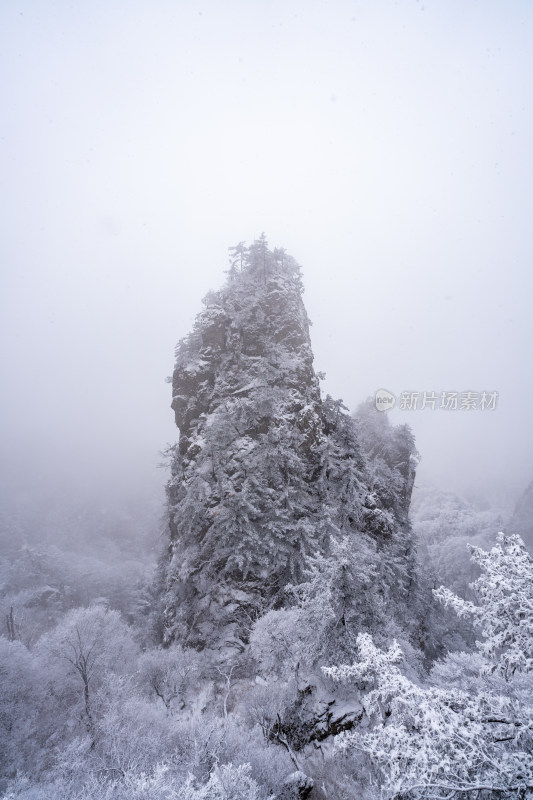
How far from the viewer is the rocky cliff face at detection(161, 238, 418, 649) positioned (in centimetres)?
2108

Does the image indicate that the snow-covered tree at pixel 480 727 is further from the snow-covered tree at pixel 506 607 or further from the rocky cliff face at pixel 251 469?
the rocky cliff face at pixel 251 469

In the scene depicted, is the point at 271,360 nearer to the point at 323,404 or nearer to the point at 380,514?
the point at 323,404

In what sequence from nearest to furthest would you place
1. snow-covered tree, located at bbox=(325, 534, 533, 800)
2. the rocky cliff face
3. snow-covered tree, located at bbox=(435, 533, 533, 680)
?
1. snow-covered tree, located at bbox=(325, 534, 533, 800)
2. snow-covered tree, located at bbox=(435, 533, 533, 680)
3. the rocky cliff face

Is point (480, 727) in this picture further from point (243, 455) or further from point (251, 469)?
point (243, 455)

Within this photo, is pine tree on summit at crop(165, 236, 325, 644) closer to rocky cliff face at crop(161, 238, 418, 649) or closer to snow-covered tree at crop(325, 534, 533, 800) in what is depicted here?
rocky cliff face at crop(161, 238, 418, 649)

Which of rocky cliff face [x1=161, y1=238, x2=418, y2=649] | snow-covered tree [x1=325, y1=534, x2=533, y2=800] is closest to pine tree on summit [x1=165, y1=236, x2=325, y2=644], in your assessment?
rocky cliff face [x1=161, y1=238, x2=418, y2=649]

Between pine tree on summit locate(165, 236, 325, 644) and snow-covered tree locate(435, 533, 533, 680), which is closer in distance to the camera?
snow-covered tree locate(435, 533, 533, 680)

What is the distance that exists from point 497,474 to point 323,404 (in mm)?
141713

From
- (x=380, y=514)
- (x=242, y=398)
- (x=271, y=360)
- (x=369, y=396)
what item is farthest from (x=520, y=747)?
(x=369, y=396)

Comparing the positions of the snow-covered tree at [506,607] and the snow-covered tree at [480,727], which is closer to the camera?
the snow-covered tree at [480,727]

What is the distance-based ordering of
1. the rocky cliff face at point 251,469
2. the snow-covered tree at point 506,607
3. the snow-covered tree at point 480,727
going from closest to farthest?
the snow-covered tree at point 480,727
the snow-covered tree at point 506,607
the rocky cliff face at point 251,469

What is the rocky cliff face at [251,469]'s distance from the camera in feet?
69.2

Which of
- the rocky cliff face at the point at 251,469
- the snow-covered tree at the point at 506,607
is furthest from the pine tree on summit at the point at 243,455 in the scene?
the snow-covered tree at the point at 506,607

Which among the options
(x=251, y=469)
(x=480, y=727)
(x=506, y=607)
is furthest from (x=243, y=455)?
(x=480, y=727)
